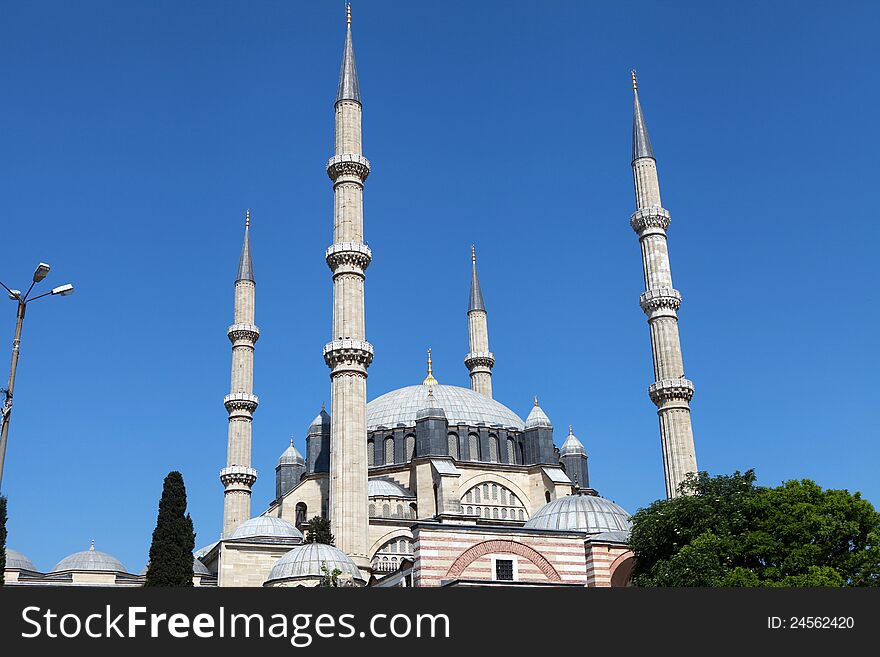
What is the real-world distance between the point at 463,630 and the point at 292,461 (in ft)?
111

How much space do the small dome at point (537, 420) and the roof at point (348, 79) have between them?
1624cm

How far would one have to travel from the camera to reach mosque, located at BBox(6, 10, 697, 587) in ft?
90.4

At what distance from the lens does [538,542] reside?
89.7 feet

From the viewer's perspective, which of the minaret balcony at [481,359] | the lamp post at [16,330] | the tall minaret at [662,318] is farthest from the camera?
the minaret balcony at [481,359]

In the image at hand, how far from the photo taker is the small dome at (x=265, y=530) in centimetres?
3572

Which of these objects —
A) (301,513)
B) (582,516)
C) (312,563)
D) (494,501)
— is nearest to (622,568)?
(582,516)

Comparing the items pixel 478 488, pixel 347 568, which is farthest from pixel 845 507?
pixel 478 488

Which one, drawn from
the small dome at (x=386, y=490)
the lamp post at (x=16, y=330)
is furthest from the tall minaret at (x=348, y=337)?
the lamp post at (x=16, y=330)

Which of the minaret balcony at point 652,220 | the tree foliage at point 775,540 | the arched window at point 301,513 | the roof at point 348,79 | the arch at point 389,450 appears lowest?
the tree foliage at point 775,540

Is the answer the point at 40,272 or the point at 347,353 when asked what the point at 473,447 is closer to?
the point at 347,353

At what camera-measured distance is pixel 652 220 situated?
36969mm

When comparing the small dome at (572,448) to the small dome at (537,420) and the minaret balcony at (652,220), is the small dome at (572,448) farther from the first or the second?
the minaret balcony at (652,220)

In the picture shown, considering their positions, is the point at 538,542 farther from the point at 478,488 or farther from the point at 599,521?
the point at 478,488

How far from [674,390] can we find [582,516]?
590 centimetres
